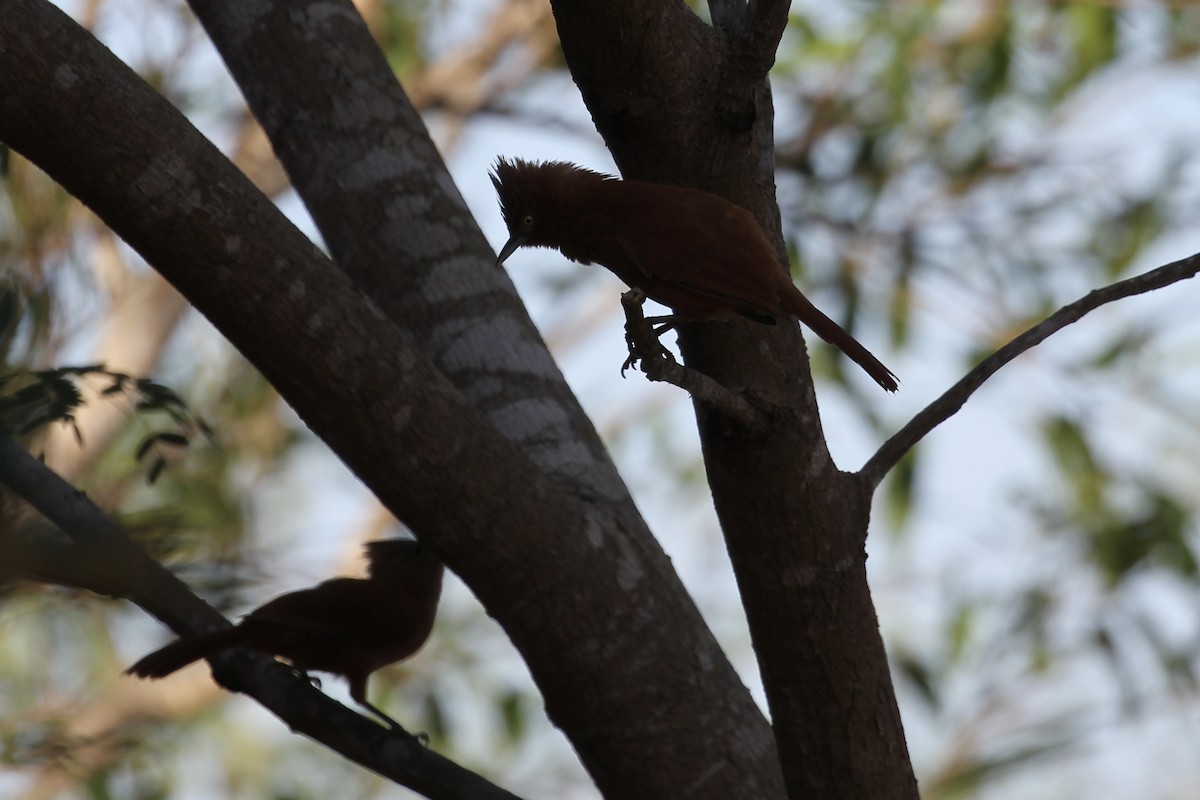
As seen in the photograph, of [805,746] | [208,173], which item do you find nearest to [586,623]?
[805,746]

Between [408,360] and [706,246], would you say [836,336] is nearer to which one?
[706,246]

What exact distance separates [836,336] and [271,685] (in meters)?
1.25

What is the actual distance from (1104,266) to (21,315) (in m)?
5.54

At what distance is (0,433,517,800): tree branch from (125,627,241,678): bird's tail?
21 mm

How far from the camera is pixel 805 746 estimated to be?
227cm

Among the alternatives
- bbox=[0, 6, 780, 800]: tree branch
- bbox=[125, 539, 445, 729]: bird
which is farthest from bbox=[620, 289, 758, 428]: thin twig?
bbox=[125, 539, 445, 729]: bird

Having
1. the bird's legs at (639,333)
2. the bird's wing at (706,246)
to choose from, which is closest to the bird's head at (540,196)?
the bird's wing at (706,246)

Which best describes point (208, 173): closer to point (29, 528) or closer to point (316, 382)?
point (316, 382)

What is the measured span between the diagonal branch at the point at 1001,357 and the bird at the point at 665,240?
274 millimetres

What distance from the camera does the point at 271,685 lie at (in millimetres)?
2605

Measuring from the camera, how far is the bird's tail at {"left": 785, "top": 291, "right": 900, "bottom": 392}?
255cm

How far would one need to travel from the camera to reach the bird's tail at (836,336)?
2.55 metres

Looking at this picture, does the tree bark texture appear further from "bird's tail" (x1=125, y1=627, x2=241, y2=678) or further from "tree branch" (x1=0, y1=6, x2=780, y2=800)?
"bird's tail" (x1=125, y1=627, x2=241, y2=678)

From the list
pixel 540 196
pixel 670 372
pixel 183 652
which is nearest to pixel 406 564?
pixel 183 652
